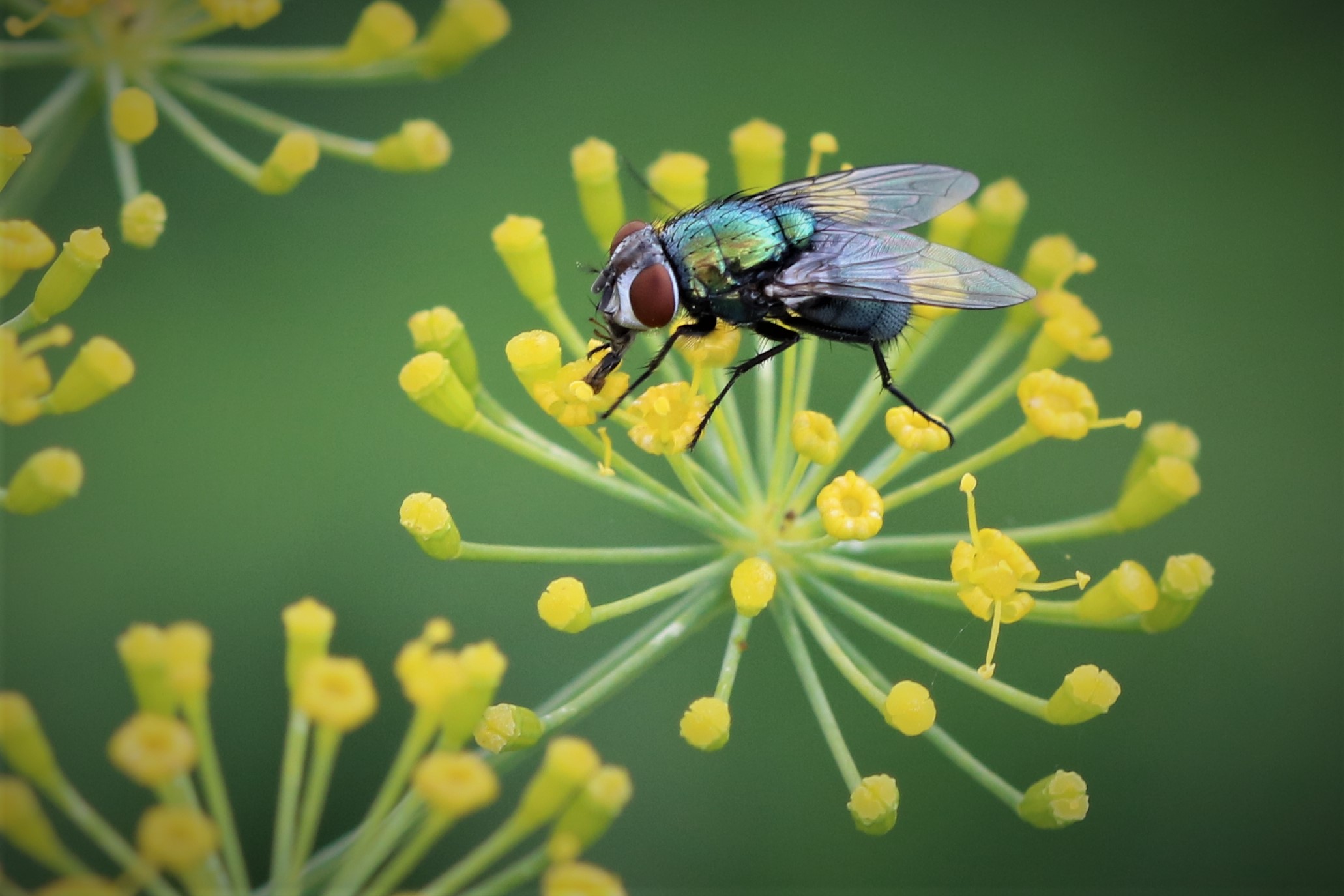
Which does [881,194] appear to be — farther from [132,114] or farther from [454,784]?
[454,784]

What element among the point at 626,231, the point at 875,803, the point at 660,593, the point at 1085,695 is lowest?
the point at 875,803

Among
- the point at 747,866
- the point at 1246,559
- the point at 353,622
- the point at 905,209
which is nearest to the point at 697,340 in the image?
the point at 905,209

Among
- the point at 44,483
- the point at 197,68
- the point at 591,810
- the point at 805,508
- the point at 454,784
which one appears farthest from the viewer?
the point at 805,508

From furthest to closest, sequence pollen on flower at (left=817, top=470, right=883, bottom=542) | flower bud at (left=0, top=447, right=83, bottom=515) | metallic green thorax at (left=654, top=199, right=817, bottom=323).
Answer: metallic green thorax at (left=654, top=199, right=817, bottom=323) → pollen on flower at (left=817, top=470, right=883, bottom=542) → flower bud at (left=0, top=447, right=83, bottom=515)

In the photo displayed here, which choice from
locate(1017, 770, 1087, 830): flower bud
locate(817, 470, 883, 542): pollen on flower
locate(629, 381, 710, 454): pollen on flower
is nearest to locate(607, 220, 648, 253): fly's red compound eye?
locate(629, 381, 710, 454): pollen on flower

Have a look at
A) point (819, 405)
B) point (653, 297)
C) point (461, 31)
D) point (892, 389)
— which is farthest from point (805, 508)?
point (461, 31)

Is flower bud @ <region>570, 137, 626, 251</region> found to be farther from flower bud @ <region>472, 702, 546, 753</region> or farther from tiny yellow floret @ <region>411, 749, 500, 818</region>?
tiny yellow floret @ <region>411, 749, 500, 818</region>

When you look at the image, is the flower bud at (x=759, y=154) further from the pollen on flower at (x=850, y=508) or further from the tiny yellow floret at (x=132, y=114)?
A: the tiny yellow floret at (x=132, y=114)
